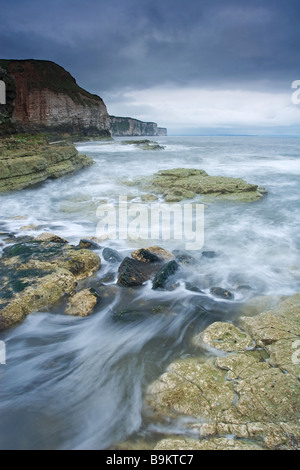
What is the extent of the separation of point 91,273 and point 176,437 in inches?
150

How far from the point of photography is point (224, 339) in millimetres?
3777

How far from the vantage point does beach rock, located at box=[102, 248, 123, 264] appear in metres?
6.48

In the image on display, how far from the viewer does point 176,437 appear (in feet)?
8.52

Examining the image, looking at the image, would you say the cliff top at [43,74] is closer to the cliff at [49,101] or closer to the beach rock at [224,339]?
the cliff at [49,101]

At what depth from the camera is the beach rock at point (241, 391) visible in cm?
249

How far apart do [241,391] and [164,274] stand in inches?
114

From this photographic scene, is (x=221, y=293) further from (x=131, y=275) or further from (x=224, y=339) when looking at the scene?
(x=131, y=275)

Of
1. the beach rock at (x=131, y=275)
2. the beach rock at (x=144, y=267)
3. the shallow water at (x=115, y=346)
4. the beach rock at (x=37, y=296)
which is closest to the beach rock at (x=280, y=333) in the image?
the shallow water at (x=115, y=346)

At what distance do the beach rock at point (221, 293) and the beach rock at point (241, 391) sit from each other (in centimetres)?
134

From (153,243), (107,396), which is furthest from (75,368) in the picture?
(153,243)

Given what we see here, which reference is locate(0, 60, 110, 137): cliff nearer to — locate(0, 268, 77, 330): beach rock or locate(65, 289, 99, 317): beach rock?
locate(0, 268, 77, 330): beach rock

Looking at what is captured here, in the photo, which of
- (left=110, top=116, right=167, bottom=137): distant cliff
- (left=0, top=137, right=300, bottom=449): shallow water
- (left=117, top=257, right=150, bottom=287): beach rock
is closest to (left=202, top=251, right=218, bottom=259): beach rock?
(left=0, top=137, right=300, bottom=449): shallow water

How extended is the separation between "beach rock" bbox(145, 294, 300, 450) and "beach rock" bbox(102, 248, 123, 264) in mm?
3273

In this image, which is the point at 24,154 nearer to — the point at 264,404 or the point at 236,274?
the point at 236,274
